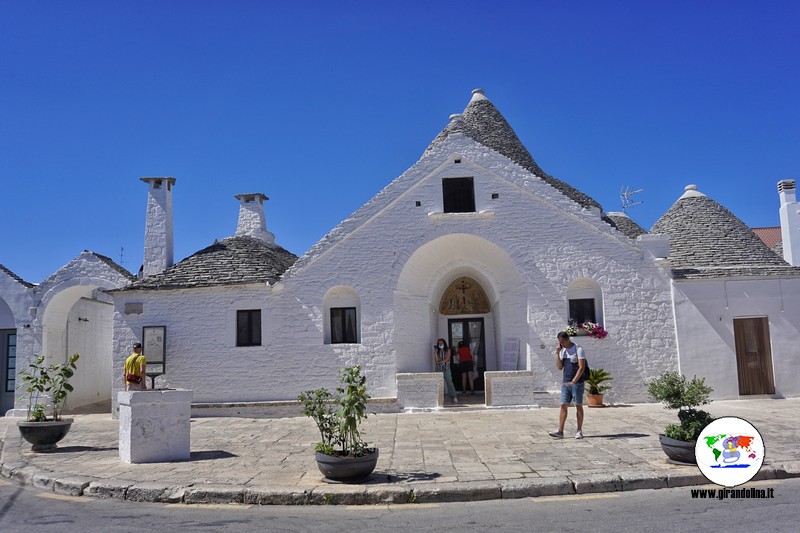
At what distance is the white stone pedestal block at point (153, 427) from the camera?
374 inches

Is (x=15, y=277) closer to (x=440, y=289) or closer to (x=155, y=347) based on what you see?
(x=155, y=347)

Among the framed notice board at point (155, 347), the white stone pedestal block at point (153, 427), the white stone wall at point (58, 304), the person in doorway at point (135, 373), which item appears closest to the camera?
the white stone pedestal block at point (153, 427)

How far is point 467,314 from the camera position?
18891 millimetres

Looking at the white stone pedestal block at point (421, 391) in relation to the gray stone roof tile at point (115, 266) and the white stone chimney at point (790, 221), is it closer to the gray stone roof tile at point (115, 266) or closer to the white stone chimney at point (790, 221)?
the gray stone roof tile at point (115, 266)

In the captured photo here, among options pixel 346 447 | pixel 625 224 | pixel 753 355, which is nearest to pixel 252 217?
pixel 625 224

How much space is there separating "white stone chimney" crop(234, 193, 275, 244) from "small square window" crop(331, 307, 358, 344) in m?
6.23

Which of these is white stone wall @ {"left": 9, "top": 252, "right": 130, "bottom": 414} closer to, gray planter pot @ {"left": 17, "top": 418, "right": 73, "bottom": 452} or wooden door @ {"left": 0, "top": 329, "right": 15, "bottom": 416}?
wooden door @ {"left": 0, "top": 329, "right": 15, "bottom": 416}

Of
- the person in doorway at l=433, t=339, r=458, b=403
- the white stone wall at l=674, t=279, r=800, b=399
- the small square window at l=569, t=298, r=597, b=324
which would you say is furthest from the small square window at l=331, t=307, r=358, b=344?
the white stone wall at l=674, t=279, r=800, b=399

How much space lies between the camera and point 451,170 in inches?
644

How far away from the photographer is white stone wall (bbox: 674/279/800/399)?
15.4m

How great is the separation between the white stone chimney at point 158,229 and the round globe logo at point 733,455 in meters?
15.1

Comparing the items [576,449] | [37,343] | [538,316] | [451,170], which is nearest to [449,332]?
[538,316]

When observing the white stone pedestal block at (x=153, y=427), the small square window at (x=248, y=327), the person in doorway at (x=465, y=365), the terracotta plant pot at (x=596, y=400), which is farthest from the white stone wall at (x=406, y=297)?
the white stone pedestal block at (x=153, y=427)

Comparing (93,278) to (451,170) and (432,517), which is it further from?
(432,517)
